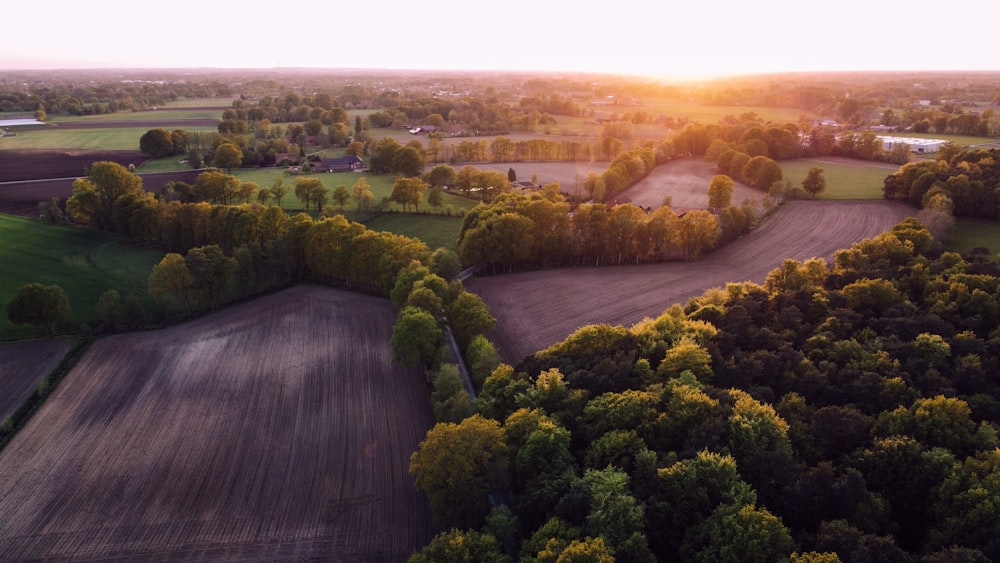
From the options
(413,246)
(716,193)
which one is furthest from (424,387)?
(716,193)

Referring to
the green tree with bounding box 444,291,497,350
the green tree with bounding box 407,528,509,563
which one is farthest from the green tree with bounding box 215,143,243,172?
the green tree with bounding box 407,528,509,563

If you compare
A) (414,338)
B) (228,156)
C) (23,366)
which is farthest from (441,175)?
(23,366)

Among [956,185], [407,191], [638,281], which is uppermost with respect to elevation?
[956,185]

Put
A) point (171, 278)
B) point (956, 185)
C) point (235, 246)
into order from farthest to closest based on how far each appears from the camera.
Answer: point (956, 185), point (235, 246), point (171, 278)

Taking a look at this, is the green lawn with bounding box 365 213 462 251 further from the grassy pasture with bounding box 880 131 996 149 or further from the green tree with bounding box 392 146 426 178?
the grassy pasture with bounding box 880 131 996 149

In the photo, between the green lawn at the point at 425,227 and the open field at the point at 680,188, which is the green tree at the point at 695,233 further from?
the green lawn at the point at 425,227

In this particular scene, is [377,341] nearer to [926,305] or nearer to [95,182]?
[926,305]

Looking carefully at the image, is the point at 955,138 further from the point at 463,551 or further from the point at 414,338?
the point at 463,551

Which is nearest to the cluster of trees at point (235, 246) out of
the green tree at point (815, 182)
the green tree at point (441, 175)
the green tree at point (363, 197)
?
the green tree at point (363, 197)
